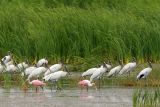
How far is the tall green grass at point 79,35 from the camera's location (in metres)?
25.4

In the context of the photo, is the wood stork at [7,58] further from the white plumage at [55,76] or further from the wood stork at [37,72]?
the white plumage at [55,76]

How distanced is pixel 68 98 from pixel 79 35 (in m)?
8.35

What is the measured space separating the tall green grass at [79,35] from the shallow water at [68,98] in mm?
5336

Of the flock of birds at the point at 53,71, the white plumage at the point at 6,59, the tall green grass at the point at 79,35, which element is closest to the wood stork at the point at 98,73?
the flock of birds at the point at 53,71

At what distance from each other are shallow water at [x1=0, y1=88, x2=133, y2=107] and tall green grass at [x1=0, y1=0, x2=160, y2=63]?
534 centimetres

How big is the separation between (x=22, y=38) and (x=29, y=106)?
32.4ft

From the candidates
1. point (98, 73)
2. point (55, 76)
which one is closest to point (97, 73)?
point (98, 73)

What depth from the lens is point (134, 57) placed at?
→ 2525 cm

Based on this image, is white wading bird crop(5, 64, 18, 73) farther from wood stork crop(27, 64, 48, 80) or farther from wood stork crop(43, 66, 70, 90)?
wood stork crop(43, 66, 70, 90)

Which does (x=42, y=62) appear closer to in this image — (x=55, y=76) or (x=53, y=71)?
(x=53, y=71)

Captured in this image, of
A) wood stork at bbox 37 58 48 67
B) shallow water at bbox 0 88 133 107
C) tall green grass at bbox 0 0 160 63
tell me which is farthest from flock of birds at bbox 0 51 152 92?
tall green grass at bbox 0 0 160 63

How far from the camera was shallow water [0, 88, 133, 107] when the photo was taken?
16.5 meters

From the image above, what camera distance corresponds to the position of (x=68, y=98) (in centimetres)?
1767

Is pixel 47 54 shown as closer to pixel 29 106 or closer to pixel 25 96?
pixel 25 96
